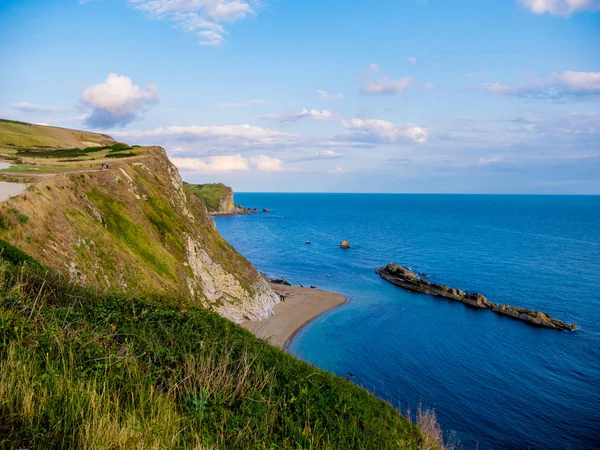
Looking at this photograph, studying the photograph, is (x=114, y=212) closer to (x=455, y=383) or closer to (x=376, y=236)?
(x=455, y=383)

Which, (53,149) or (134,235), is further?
(53,149)

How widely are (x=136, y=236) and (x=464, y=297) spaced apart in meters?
55.9

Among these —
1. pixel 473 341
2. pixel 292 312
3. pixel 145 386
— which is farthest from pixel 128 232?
pixel 473 341

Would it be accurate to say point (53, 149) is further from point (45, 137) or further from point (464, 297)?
point (464, 297)

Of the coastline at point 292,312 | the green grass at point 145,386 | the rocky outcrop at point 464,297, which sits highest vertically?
the green grass at point 145,386

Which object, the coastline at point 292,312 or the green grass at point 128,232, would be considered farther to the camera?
the coastline at point 292,312

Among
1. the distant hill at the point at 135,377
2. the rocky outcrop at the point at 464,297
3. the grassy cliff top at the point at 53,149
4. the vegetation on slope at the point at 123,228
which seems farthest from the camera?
the rocky outcrop at the point at 464,297

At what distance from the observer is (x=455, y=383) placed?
38.1 meters

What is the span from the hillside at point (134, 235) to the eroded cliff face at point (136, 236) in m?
0.09

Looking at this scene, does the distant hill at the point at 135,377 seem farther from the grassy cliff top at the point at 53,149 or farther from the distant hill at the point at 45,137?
the distant hill at the point at 45,137

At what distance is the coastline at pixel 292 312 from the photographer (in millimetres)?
46969

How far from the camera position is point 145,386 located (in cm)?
918

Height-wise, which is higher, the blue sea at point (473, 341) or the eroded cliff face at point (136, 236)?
the eroded cliff face at point (136, 236)

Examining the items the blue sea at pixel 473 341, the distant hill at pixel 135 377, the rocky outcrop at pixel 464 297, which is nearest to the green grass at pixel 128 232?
the distant hill at pixel 135 377
